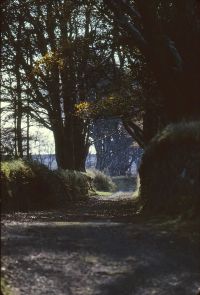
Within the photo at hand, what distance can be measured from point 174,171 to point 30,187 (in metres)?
4.66

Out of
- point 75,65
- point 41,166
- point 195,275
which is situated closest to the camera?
point 195,275

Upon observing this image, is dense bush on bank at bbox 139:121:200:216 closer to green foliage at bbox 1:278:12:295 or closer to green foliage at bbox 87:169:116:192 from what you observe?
green foliage at bbox 1:278:12:295

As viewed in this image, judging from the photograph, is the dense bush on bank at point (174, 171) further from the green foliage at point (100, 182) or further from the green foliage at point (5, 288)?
the green foliage at point (100, 182)

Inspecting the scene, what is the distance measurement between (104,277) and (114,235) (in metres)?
2.40

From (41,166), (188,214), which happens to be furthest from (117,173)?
(188,214)

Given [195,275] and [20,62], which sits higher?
[20,62]

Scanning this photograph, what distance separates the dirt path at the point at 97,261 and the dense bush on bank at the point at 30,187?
13.6 ft

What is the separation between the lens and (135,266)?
6781mm

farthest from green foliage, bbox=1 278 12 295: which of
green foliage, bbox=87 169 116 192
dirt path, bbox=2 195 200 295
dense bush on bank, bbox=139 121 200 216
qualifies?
green foliage, bbox=87 169 116 192

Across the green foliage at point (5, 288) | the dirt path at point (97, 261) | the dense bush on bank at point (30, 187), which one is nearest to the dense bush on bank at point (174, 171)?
the dirt path at point (97, 261)

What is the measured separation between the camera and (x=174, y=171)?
12.1 m

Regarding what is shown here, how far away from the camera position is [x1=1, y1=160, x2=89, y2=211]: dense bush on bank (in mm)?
12914

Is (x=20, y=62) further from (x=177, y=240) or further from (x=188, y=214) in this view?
(x=177, y=240)

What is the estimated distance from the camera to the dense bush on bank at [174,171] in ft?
36.1
